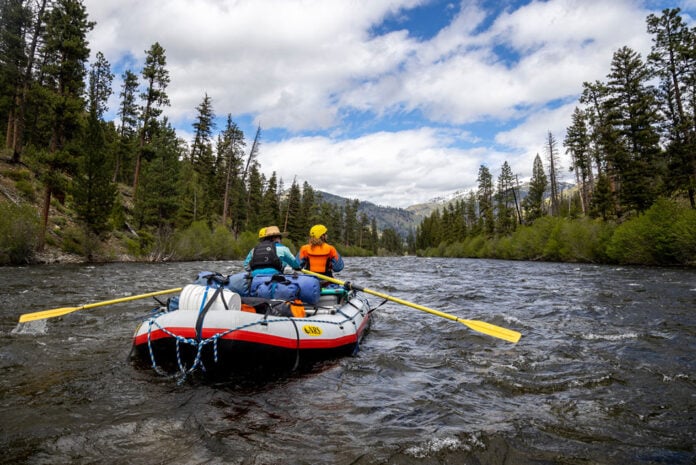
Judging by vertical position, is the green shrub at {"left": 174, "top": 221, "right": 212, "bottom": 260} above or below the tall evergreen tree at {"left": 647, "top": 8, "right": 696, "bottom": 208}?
below

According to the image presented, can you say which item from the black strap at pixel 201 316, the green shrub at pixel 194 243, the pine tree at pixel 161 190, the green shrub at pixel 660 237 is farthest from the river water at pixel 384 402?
the pine tree at pixel 161 190

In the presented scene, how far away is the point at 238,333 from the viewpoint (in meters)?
4.53

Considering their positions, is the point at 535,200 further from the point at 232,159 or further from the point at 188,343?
the point at 188,343

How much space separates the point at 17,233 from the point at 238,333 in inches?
734

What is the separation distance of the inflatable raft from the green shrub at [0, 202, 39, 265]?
650 inches

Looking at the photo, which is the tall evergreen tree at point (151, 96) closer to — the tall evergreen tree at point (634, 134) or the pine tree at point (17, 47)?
the pine tree at point (17, 47)

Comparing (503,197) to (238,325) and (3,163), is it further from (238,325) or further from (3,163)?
(238,325)

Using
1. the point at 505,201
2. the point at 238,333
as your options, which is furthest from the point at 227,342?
the point at 505,201

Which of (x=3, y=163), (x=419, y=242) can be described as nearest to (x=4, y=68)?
(x=3, y=163)

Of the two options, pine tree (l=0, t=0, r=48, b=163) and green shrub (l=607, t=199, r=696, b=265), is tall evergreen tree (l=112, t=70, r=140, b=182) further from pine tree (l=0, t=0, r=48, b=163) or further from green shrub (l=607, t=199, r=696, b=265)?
green shrub (l=607, t=199, r=696, b=265)

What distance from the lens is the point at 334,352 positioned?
19.2 feet

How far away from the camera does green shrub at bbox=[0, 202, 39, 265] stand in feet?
55.8

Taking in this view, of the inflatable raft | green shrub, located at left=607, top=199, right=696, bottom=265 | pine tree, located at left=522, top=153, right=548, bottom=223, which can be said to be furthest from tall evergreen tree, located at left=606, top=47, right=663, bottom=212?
the inflatable raft

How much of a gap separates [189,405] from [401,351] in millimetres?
3699
